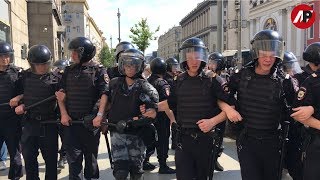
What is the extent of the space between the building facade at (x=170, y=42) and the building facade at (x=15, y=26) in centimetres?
11027

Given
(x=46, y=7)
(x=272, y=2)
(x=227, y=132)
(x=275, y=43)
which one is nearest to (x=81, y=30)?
(x=272, y=2)

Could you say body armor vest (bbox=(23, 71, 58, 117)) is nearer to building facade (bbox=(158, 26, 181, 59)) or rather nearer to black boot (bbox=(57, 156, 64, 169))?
black boot (bbox=(57, 156, 64, 169))

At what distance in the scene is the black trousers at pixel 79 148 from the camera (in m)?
4.34

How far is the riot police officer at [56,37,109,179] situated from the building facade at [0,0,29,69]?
29.4 ft

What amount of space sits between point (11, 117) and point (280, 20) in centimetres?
4799

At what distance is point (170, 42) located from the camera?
150 metres

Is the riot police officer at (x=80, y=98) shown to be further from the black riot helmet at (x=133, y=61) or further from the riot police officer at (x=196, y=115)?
the riot police officer at (x=196, y=115)

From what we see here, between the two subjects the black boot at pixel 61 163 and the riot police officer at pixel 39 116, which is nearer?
the riot police officer at pixel 39 116

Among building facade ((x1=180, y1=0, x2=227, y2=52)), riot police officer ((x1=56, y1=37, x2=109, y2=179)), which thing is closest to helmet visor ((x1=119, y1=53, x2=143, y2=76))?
riot police officer ((x1=56, y1=37, x2=109, y2=179))

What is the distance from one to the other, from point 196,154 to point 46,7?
19.0 metres

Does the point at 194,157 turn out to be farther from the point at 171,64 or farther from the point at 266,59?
the point at 171,64

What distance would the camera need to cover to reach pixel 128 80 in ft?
13.5

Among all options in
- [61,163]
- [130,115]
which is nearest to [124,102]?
[130,115]

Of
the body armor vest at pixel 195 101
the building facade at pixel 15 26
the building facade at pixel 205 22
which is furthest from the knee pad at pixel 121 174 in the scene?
the building facade at pixel 205 22
